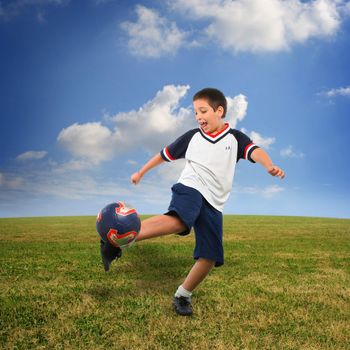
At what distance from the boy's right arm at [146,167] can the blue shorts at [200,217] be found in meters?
0.79

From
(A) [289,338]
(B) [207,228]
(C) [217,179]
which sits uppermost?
(C) [217,179]

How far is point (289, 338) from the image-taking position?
154 inches

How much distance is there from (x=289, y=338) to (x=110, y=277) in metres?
3.56

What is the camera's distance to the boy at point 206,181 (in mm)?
4371

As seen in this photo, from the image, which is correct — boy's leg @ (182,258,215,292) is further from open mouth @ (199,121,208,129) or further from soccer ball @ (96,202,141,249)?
open mouth @ (199,121,208,129)

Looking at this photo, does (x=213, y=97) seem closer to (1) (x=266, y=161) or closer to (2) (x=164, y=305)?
(1) (x=266, y=161)

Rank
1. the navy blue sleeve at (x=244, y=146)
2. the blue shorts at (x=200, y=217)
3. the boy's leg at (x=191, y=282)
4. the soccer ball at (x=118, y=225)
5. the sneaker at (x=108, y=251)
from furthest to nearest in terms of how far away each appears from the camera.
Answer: the navy blue sleeve at (x=244, y=146) → the boy's leg at (x=191, y=282) → the blue shorts at (x=200, y=217) → the sneaker at (x=108, y=251) → the soccer ball at (x=118, y=225)

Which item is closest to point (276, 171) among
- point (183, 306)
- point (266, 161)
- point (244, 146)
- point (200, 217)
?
point (266, 161)

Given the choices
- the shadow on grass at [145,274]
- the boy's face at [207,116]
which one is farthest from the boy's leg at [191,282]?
the boy's face at [207,116]

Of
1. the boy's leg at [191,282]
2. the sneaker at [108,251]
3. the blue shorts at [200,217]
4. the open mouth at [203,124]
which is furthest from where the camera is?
the open mouth at [203,124]

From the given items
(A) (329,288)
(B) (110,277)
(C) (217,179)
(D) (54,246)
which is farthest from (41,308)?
(D) (54,246)

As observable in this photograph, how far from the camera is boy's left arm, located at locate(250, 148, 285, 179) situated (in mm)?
4473

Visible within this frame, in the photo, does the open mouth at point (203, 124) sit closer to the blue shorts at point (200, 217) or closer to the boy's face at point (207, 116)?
the boy's face at point (207, 116)

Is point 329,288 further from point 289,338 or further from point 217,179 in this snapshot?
point 217,179
